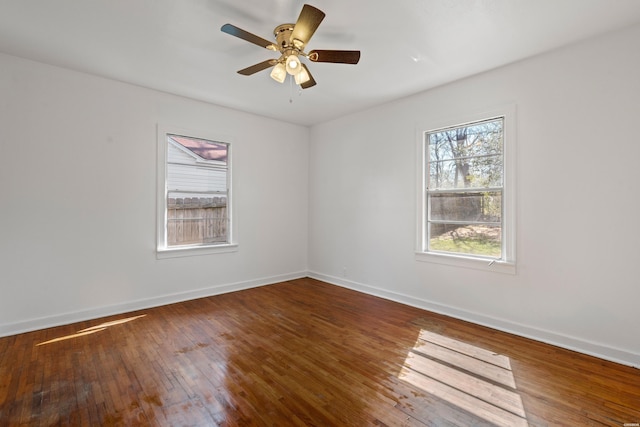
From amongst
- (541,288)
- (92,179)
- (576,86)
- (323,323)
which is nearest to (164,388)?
(323,323)

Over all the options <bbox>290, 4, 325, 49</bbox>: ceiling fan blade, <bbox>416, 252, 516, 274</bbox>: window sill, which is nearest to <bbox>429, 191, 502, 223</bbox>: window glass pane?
<bbox>416, 252, 516, 274</bbox>: window sill

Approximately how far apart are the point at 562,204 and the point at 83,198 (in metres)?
5.03

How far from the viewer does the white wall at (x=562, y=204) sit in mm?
2539

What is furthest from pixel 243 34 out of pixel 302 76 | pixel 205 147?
pixel 205 147

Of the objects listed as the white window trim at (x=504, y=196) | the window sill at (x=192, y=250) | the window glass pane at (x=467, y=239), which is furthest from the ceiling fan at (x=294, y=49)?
the window sill at (x=192, y=250)

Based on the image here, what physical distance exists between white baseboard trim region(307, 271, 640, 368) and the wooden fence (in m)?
2.42

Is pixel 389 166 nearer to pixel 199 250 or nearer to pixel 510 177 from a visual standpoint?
pixel 510 177

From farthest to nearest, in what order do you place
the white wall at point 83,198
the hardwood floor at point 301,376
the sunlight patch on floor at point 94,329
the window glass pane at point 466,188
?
the window glass pane at point 466,188
the white wall at point 83,198
the sunlight patch on floor at point 94,329
the hardwood floor at point 301,376

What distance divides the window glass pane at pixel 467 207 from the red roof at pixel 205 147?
3.15 metres

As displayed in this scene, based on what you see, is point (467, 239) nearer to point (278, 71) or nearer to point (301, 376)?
point (301, 376)

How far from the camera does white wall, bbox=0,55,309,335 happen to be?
3070mm

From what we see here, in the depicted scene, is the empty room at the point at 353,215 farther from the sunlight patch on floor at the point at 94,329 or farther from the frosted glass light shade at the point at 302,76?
the frosted glass light shade at the point at 302,76

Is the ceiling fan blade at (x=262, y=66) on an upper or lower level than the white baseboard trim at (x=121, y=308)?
upper

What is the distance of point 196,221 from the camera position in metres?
4.39
